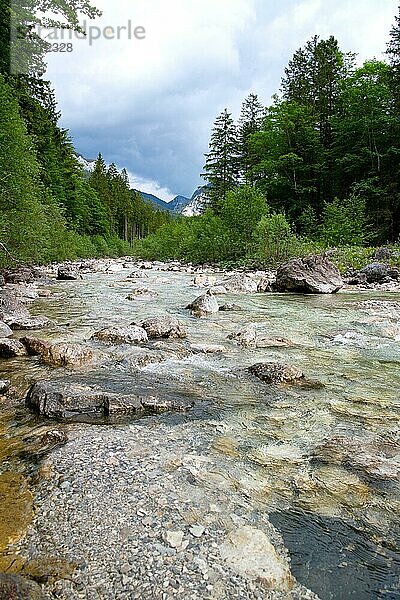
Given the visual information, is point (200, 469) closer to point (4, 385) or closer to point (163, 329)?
point (4, 385)

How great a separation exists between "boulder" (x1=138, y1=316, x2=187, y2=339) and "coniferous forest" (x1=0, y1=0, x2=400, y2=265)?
9771 mm

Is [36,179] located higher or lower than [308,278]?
higher

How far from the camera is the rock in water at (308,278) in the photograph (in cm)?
1534

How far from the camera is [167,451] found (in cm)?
343

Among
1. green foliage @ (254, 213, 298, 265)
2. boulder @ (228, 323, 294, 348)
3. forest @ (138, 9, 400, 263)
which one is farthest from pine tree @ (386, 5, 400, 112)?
boulder @ (228, 323, 294, 348)

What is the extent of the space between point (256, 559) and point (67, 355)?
14.0 ft

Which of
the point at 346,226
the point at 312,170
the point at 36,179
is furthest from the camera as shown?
the point at 312,170

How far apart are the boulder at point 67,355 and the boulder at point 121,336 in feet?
3.10

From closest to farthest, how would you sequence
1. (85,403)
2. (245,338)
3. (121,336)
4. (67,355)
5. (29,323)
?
1. (85,403)
2. (67,355)
3. (121,336)
4. (245,338)
5. (29,323)

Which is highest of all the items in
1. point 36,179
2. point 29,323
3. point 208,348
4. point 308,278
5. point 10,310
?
point 36,179

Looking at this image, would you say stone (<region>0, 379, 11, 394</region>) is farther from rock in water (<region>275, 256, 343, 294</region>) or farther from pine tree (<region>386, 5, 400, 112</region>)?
pine tree (<region>386, 5, 400, 112</region>)

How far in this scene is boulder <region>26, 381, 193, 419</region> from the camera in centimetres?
412

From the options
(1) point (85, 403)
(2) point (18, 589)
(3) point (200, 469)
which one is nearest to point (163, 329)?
(1) point (85, 403)

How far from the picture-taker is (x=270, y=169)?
125 feet
